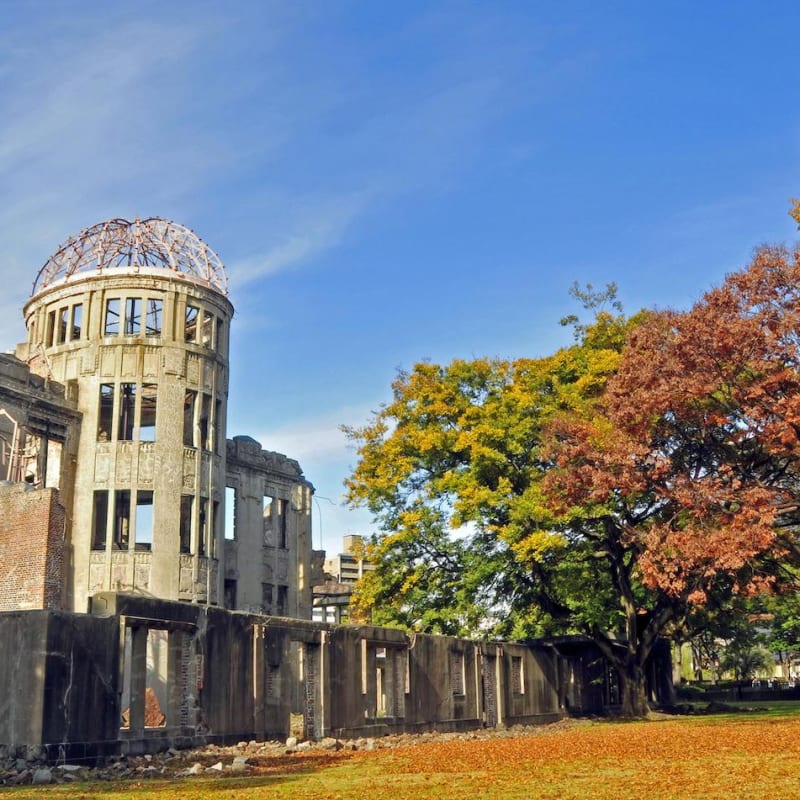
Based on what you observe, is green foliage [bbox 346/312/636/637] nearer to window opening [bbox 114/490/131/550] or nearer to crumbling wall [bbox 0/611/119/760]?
window opening [bbox 114/490/131/550]

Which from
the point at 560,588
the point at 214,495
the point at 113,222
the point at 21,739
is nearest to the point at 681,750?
the point at 21,739

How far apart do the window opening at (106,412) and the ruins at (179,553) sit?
0.33 ft

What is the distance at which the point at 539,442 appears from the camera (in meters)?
33.7

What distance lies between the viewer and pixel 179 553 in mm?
34156

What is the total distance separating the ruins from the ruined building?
65 millimetres

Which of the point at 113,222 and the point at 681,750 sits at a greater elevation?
the point at 113,222

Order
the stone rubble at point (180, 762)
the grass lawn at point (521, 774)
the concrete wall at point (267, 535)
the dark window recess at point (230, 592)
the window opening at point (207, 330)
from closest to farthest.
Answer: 1. the grass lawn at point (521, 774)
2. the stone rubble at point (180, 762)
3. the window opening at point (207, 330)
4. the dark window recess at point (230, 592)
5. the concrete wall at point (267, 535)

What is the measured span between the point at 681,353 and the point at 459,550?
12377 millimetres

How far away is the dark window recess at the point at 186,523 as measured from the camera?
114ft

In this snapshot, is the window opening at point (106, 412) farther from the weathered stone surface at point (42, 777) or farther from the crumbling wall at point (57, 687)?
the weathered stone surface at point (42, 777)

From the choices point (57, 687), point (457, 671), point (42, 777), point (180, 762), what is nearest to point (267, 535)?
point (457, 671)

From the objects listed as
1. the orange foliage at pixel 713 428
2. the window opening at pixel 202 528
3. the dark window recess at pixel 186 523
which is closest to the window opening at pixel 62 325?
the dark window recess at pixel 186 523

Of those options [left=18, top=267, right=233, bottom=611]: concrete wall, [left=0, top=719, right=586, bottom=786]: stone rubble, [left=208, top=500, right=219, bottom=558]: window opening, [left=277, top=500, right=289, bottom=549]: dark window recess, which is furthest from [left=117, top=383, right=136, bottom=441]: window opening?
[left=0, top=719, right=586, bottom=786]: stone rubble

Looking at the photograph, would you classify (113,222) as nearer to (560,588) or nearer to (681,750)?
(560,588)
